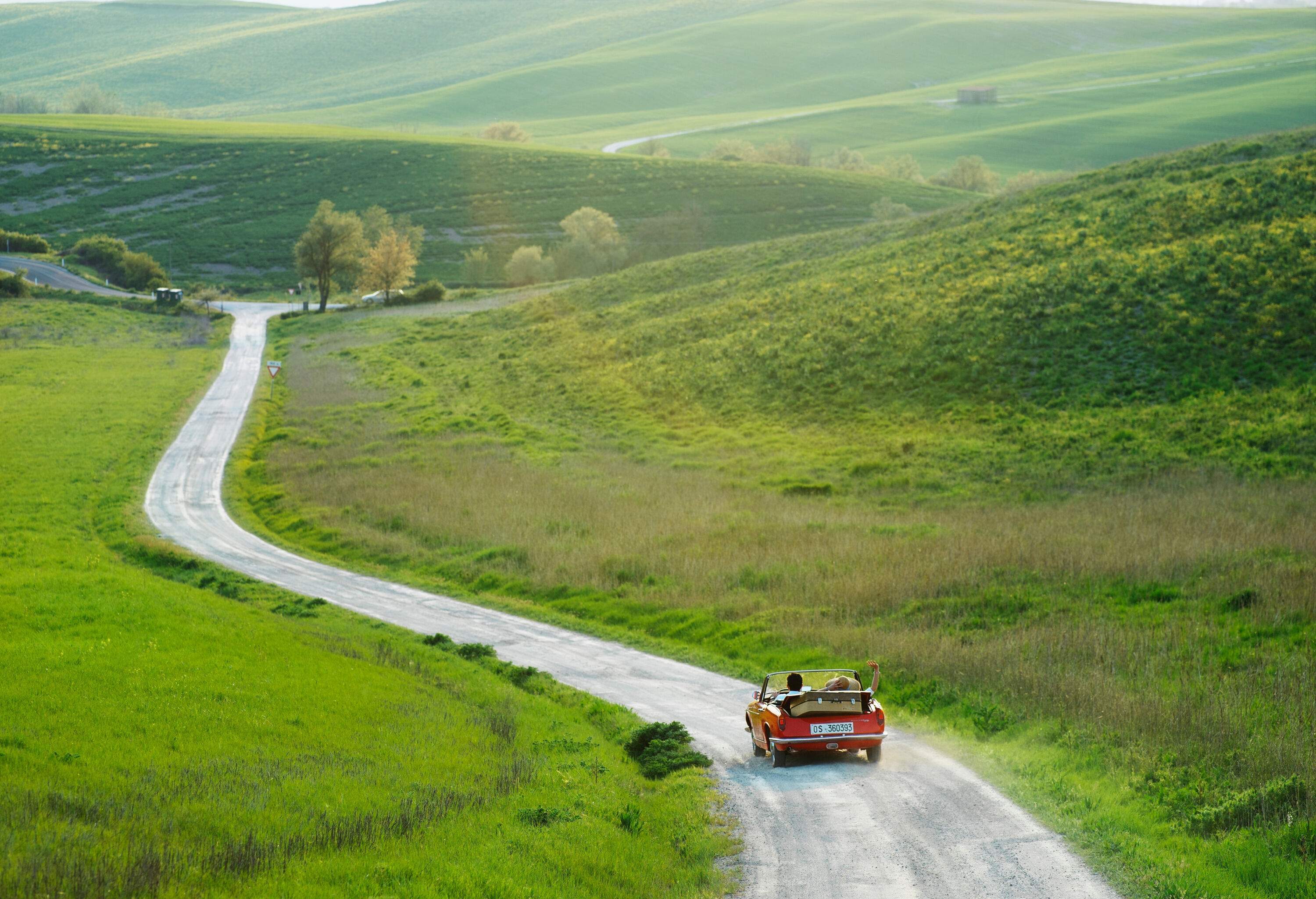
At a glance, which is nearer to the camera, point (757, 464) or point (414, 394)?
point (757, 464)

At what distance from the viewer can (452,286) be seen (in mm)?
129250

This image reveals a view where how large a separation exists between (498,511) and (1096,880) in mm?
Answer: 30052

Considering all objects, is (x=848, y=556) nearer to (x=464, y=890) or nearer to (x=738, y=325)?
(x=464, y=890)

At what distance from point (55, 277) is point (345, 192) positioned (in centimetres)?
4817

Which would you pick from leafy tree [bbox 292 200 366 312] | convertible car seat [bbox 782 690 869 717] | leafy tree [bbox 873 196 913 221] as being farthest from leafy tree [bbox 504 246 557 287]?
convertible car seat [bbox 782 690 869 717]

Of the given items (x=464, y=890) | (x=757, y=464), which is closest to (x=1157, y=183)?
(x=757, y=464)

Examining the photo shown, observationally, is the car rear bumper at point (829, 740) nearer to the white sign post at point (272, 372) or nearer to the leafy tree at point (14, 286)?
the white sign post at point (272, 372)

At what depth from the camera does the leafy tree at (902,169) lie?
584 ft

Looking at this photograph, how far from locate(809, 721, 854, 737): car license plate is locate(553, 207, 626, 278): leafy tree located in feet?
376

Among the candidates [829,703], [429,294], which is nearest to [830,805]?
[829,703]

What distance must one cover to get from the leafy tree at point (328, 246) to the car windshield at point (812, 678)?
97310mm

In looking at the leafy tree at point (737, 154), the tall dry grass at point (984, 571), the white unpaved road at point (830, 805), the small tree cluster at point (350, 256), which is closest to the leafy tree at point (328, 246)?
the small tree cluster at point (350, 256)

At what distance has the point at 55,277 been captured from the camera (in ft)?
396

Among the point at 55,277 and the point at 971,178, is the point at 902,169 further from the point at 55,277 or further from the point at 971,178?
the point at 55,277
